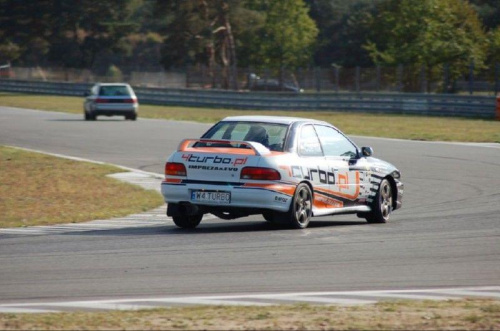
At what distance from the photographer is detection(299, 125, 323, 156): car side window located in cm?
1386

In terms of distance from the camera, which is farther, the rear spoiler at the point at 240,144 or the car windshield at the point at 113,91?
→ the car windshield at the point at 113,91

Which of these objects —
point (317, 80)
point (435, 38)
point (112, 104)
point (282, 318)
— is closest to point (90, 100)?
point (112, 104)

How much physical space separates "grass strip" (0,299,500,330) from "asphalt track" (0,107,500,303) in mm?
984

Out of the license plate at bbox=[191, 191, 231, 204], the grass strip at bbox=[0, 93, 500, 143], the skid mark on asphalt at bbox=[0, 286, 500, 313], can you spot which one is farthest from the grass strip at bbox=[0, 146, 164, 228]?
the grass strip at bbox=[0, 93, 500, 143]

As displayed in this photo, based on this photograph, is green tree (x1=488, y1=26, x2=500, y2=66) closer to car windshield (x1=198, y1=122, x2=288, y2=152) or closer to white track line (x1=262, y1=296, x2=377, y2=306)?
car windshield (x1=198, y1=122, x2=288, y2=152)

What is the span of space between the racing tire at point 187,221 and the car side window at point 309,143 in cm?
154

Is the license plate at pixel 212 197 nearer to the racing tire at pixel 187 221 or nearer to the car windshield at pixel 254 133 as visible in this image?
the racing tire at pixel 187 221

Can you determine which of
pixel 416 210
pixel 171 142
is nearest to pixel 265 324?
pixel 416 210

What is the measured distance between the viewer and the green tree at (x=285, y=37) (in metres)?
97.9

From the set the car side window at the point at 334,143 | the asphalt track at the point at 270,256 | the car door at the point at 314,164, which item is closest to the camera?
the asphalt track at the point at 270,256

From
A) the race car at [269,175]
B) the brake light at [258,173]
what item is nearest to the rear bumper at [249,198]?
the race car at [269,175]

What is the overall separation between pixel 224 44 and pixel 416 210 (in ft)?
237

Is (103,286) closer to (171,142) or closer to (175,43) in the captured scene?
(171,142)

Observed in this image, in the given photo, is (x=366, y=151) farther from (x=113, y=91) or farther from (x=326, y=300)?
(x=113, y=91)
